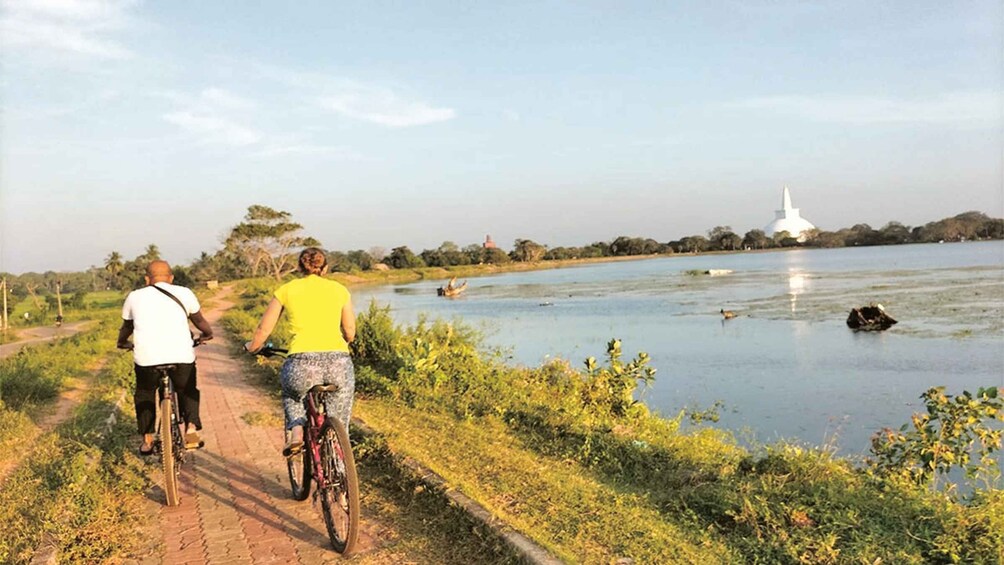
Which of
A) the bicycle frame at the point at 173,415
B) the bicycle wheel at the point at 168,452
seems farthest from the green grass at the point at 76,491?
the bicycle frame at the point at 173,415

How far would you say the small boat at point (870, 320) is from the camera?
1822 centimetres

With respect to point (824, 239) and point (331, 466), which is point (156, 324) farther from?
point (824, 239)

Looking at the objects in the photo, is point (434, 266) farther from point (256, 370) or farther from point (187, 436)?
point (187, 436)

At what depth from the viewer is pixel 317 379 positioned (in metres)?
4.04

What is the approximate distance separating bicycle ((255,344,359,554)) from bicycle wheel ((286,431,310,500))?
129 millimetres

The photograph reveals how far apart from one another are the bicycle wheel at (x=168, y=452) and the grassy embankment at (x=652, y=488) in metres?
1.43

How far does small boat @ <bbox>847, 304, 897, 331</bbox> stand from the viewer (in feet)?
59.8

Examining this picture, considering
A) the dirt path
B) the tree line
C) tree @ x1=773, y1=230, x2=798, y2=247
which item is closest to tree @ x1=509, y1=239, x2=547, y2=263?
the tree line

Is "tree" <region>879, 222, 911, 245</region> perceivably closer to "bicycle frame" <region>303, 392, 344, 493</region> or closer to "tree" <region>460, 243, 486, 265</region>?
"tree" <region>460, 243, 486, 265</region>

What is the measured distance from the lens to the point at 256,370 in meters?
10.6

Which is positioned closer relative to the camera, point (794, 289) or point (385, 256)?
→ point (794, 289)

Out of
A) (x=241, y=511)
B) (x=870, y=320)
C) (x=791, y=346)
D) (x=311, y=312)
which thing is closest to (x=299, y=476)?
(x=241, y=511)

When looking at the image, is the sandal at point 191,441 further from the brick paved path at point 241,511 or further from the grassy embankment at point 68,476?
the grassy embankment at point 68,476

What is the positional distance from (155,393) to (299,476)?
118cm
